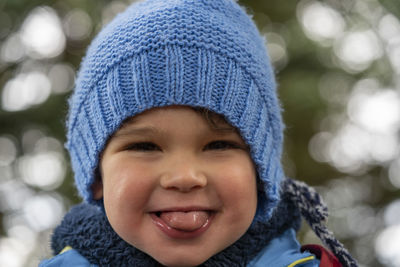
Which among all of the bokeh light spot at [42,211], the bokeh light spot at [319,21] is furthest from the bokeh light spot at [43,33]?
the bokeh light spot at [319,21]

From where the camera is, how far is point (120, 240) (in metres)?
1.39

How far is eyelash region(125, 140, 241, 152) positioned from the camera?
1.22 metres

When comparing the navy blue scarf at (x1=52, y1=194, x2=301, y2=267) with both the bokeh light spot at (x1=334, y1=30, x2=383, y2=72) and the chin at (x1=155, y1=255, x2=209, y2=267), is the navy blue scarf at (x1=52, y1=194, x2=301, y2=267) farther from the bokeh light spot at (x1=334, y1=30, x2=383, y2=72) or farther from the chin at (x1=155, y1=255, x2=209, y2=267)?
the bokeh light spot at (x1=334, y1=30, x2=383, y2=72)

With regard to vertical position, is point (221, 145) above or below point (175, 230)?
above

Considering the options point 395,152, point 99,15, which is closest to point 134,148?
point 99,15

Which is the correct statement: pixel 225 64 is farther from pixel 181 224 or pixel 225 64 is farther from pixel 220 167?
pixel 181 224

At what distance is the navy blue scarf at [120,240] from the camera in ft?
4.42

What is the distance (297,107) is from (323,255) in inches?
80.3

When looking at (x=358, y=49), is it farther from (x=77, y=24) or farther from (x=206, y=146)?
(x=206, y=146)

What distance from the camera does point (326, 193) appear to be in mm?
4039

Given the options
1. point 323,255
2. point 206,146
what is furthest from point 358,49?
point 206,146

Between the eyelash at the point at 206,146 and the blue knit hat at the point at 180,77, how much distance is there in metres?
0.05

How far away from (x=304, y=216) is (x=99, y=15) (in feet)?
Answer: 6.50

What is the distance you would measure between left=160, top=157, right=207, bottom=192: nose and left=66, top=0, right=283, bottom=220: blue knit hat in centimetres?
16
